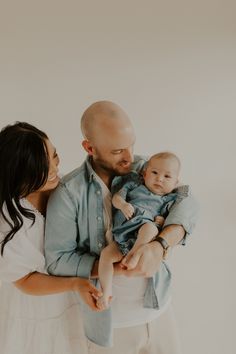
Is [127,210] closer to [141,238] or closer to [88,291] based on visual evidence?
[141,238]

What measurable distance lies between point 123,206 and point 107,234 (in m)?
0.12

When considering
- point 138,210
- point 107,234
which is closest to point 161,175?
point 138,210

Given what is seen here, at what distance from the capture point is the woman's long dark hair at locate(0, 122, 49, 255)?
3.76 ft

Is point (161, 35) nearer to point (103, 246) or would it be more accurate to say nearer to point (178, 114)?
point (178, 114)

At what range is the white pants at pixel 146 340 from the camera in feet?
4.36

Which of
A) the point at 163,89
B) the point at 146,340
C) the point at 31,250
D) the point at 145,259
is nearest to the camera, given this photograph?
the point at 145,259

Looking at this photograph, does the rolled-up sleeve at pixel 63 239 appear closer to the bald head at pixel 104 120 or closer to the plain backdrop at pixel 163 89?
the bald head at pixel 104 120

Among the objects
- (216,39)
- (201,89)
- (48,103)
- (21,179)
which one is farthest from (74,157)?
(21,179)

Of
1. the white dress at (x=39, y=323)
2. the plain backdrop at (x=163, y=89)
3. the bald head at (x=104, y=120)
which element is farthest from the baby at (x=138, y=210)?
the plain backdrop at (x=163, y=89)

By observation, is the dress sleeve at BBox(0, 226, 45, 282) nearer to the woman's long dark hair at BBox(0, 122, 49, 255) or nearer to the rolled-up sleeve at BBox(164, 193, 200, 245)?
the woman's long dark hair at BBox(0, 122, 49, 255)

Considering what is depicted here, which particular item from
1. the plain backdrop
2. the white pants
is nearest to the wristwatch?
the white pants

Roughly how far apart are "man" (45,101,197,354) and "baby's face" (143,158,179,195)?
57mm

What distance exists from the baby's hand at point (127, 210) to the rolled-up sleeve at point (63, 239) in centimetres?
15

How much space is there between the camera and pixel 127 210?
3.81ft
